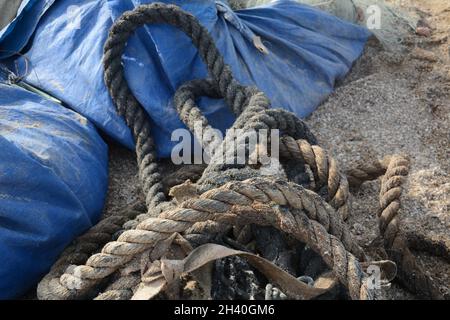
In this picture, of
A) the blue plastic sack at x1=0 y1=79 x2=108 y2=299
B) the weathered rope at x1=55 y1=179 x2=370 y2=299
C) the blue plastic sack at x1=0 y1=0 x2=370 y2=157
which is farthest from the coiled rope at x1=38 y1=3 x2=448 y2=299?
the blue plastic sack at x1=0 y1=0 x2=370 y2=157

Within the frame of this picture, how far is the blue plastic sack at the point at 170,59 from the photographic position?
6.47 feet

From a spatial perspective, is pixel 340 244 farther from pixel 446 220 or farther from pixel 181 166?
pixel 181 166

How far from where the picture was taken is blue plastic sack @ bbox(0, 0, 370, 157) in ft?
6.47

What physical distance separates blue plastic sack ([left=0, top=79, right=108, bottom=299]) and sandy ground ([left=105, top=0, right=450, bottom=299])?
17 centimetres

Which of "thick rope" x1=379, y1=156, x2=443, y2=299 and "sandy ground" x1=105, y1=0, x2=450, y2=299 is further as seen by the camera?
"sandy ground" x1=105, y1=0, x2=450, y2=299

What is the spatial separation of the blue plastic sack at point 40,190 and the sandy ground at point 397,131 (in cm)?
17

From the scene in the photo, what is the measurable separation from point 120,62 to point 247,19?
0.71m

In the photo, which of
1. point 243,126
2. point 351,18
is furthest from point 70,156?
point 351,18

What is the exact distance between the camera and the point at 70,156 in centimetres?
168

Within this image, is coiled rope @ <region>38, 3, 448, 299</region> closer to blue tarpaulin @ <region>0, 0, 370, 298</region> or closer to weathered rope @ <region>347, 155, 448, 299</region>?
weathered rope @ <region>347, 155, 448, 299</region>

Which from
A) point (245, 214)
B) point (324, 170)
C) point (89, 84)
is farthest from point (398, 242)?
point (89, 84)

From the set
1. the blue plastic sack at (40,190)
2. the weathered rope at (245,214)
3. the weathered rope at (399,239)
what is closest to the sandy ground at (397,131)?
the weathered rope at (399,239)

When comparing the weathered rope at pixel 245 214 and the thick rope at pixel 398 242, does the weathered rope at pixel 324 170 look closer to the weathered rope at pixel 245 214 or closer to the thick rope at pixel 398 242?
the thick rope at pixel 398 242

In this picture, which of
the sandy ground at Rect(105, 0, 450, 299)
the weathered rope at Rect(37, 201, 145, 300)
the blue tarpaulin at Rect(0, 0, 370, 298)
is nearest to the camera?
the weathered rope at Rect(37, 201, 145, 300)
